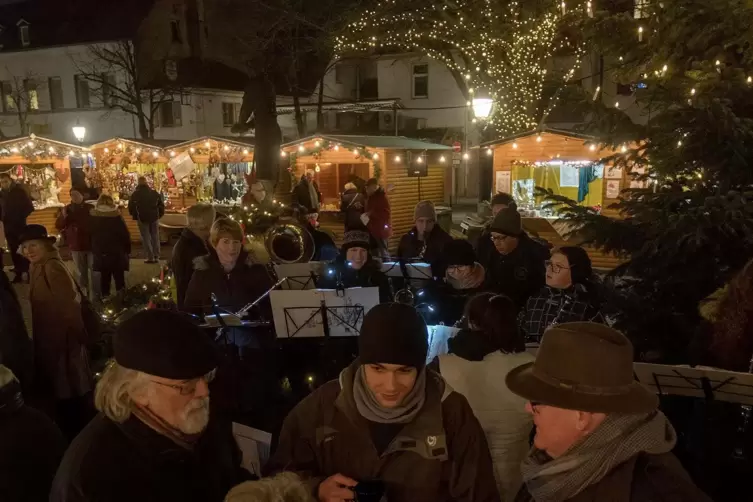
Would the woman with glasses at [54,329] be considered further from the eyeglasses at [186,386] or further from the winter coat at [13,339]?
the eyeglasses at [186,386]

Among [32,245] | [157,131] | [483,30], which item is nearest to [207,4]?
[157,131]

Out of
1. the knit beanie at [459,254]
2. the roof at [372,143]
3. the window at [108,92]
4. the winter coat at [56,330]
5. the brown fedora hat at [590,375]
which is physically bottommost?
the winter coat at [56,330]

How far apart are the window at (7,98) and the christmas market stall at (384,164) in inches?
891

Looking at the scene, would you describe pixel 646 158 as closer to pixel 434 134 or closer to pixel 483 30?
pixel 483 30

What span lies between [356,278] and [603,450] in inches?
143

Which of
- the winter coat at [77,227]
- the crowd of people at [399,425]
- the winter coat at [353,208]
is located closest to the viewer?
the crowd of people at [399,425]

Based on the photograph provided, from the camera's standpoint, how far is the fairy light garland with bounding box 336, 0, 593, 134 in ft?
56.2

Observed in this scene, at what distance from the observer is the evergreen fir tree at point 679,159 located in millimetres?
4023

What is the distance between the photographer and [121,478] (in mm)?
1802

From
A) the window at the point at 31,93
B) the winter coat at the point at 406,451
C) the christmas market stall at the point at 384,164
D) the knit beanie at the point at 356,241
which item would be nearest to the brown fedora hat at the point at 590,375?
the winter coat at the point at 406,451

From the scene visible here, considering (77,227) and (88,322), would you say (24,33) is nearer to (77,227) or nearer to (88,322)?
(77,227)

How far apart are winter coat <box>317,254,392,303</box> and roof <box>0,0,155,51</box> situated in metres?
26.6

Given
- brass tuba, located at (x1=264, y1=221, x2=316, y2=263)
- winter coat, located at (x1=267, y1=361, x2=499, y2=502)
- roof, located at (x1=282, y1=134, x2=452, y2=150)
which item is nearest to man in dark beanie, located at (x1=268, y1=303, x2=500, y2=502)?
winter coat, located at (x1=267, y1=361, x2=499, y2=502)

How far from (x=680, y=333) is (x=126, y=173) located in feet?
55.7
